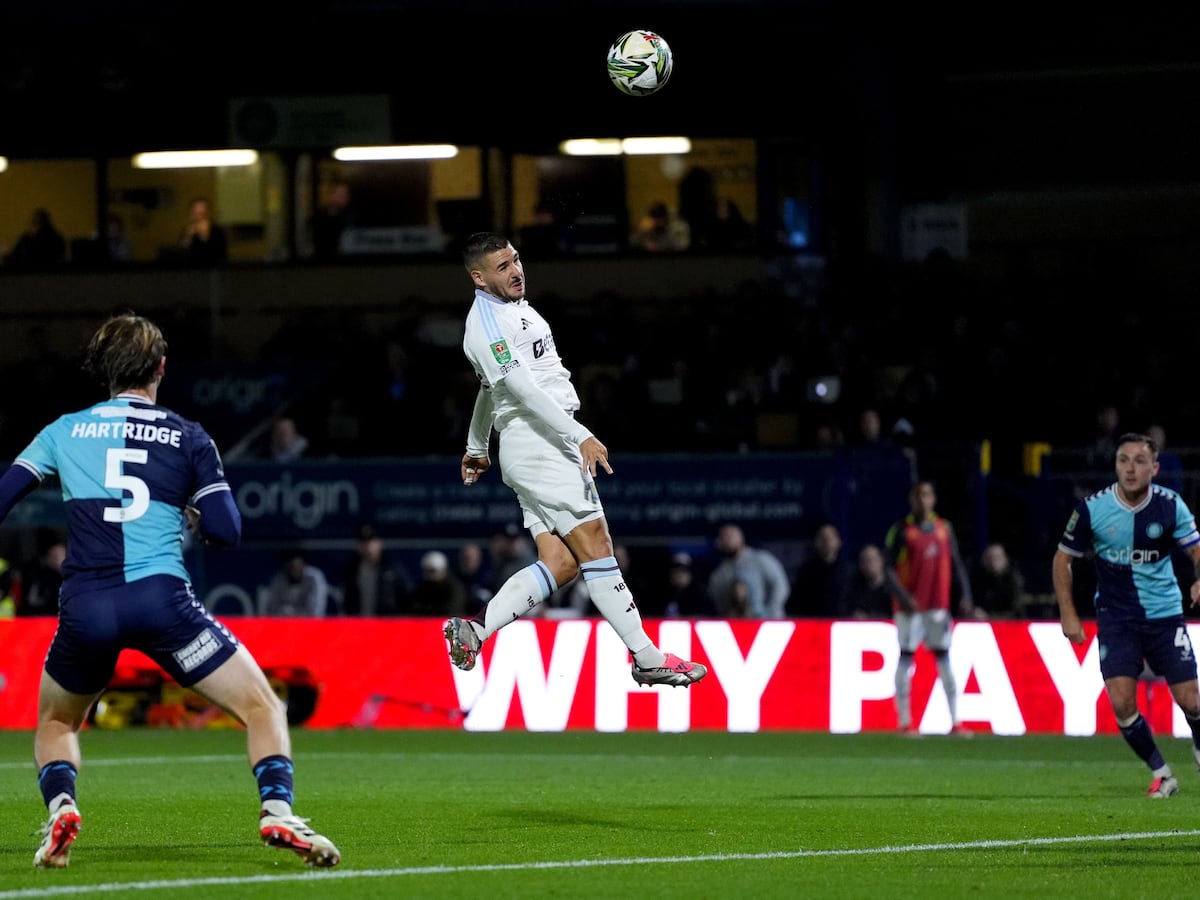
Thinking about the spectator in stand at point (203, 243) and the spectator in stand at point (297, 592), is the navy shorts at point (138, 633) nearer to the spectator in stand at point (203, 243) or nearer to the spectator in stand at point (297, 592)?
the spectator in stand at point (297, 592)

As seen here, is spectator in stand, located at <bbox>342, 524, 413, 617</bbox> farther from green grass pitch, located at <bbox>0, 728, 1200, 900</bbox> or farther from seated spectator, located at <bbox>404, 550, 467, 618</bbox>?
green grass pitch, located at <bbox>0, 728, 1200, 900</bbox>

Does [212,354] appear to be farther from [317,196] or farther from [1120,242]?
[1120,242]

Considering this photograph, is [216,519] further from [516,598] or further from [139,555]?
[516,598]

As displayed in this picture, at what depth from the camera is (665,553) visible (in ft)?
71.1

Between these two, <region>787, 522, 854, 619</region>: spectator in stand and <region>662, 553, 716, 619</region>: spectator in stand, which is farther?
<region>662, 553, 716, 619</region>: spectator in stand

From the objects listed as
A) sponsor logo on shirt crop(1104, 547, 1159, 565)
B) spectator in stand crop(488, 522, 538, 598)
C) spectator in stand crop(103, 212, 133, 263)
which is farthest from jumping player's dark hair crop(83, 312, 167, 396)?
spectator in stand crop(103, 212, 133, 263)

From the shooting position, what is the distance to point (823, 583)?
20.2 m

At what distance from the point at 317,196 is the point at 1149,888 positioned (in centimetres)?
2400

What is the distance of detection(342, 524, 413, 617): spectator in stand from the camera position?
70.7 feet

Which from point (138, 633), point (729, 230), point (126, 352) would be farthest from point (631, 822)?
point (729, 230)

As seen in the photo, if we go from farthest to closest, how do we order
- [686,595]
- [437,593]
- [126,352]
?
[437,593] → [686,595] → [126,352]

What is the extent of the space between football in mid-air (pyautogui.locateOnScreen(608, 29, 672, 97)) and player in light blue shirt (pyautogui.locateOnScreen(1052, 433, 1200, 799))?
3.48 m

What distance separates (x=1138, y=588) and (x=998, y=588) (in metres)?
7.78

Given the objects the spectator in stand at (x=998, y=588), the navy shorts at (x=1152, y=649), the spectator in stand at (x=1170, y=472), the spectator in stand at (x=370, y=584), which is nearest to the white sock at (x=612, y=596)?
the navy shorts at (x=1152, y=649)
